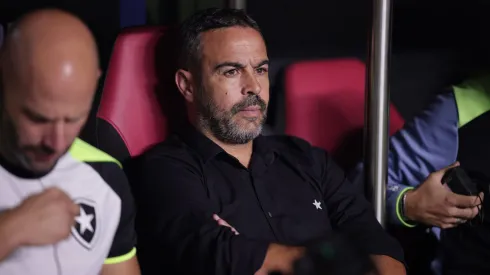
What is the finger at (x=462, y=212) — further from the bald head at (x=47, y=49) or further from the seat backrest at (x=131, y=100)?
the bald head at (x=47, y=49)

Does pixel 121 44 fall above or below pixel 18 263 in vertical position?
above

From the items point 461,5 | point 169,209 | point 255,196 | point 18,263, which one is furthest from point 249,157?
point 461,5

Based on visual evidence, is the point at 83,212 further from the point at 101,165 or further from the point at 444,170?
the point at 444,170

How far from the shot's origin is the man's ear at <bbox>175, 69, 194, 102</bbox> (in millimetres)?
1146

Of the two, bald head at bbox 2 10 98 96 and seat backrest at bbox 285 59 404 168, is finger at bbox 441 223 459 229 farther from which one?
bald head at bbox 2 10 98 96

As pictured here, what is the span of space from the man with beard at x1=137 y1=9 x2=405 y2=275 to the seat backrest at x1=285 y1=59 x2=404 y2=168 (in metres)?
0.18

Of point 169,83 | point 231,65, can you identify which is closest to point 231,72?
point 231,65

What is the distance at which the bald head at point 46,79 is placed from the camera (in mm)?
659

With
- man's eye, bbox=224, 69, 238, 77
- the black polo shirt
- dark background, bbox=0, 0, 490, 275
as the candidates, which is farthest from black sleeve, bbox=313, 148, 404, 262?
dark background, bbox=0, 0, 490, 275

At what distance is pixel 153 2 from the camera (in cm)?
Result: 159

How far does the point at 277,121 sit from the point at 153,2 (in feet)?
1.46

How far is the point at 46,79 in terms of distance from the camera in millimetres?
661

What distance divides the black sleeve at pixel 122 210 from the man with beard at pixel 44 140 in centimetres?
6

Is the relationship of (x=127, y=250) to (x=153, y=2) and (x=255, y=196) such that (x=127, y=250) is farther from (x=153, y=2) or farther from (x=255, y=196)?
(x=153, y=2)
